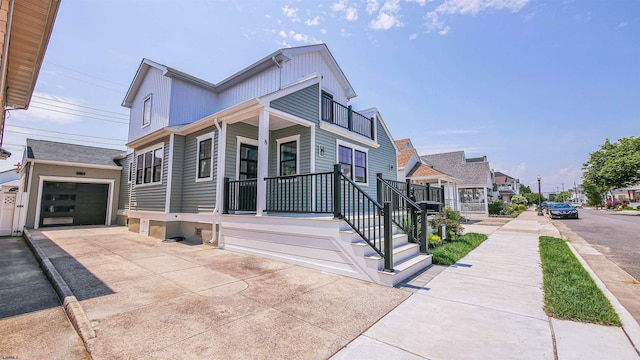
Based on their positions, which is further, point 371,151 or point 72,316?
point 371,151

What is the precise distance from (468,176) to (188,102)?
2363 centimetres

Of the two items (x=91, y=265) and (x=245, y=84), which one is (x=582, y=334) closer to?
(x=91, y=265)

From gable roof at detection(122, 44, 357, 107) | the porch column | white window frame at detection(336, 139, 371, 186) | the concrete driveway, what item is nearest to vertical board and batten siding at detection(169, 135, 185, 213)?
the concrete driveway

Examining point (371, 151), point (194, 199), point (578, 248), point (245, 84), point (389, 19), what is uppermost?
point (389, 19)

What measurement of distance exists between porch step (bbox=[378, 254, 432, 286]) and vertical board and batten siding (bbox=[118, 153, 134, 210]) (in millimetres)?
13386

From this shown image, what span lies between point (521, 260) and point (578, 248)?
13.2 feet

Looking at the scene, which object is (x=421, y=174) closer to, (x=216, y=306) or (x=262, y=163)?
(x=262, y=163)

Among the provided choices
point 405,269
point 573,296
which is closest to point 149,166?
point 405,269

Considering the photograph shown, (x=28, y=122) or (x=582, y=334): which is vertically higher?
(x=28, y=122)

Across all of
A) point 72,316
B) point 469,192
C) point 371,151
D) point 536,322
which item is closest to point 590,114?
point 469,192

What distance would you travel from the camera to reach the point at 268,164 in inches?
346

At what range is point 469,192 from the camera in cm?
2852

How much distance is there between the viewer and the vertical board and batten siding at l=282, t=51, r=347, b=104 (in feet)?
31.7

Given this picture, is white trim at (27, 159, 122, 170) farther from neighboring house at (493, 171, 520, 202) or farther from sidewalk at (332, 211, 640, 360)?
neighboring house at (493, 171, 520, 202)
